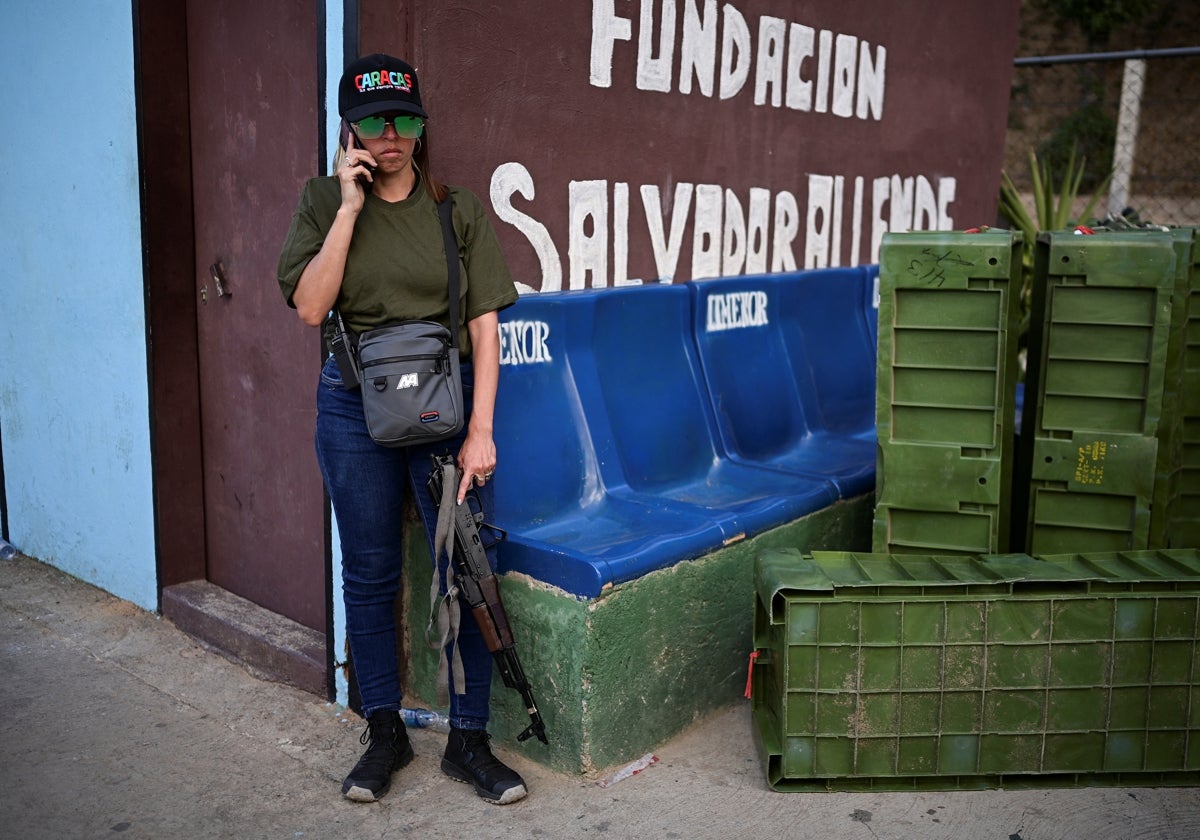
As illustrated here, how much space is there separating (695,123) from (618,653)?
2.43m

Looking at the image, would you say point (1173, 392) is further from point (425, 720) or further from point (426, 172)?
point (425, 720)

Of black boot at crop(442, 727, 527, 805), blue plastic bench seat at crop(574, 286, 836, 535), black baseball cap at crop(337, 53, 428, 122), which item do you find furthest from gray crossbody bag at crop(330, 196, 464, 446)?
blue plastic bench seat at crop(574, 286, 836, 535)

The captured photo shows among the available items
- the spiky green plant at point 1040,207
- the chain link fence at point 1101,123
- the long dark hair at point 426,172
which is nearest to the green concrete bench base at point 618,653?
the long dark hair at point 426,172

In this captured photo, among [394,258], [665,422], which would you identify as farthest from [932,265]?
[394,258]

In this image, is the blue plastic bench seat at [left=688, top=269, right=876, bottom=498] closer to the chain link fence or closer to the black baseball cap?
the black baseball cap

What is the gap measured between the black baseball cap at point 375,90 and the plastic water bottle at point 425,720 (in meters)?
1.96

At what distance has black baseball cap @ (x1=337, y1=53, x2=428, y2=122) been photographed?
115 inches

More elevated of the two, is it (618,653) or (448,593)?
(448,593)

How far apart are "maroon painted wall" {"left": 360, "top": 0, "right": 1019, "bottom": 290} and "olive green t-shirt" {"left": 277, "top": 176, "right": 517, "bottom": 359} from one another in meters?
0.60

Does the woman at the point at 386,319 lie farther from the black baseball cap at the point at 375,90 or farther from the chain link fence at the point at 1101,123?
the chain link fence at the point at 1101,123

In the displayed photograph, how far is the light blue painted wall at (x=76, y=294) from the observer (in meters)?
4.30

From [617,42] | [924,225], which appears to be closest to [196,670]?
[617,42]

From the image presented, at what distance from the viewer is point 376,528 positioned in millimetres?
3256

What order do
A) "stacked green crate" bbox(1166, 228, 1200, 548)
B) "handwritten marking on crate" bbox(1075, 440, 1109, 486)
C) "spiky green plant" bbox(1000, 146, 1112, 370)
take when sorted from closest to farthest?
1. "handwritten marking on crate" bbox(1075, 440, 1109, 486)
2. "stacked green crate" bbox(1166, 228, 1200, 548)
3. "spiky green plant" bbox(1000, 146, 1112, 370)
